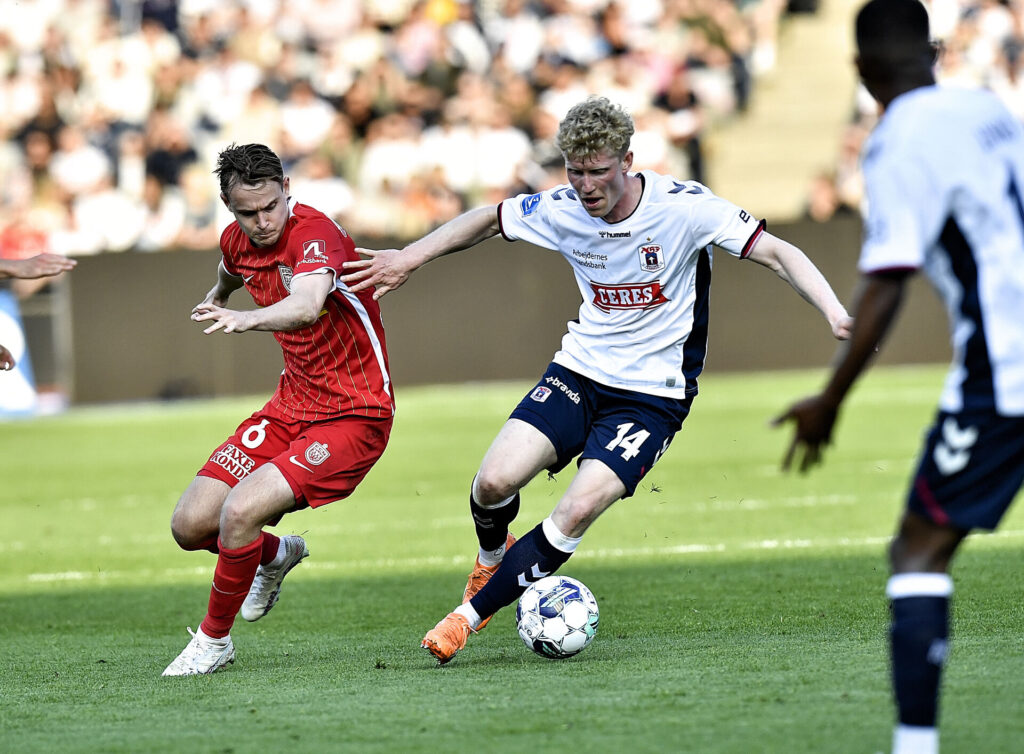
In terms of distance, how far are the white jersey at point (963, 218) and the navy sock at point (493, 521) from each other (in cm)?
302

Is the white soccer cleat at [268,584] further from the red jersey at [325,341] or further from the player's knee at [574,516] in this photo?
the player's knee at [574,516]

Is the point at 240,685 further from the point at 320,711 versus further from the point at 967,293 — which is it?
the point at 967,293

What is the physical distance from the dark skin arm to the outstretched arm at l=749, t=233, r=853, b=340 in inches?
75.1

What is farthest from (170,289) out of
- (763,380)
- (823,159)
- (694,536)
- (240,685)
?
(240,685)

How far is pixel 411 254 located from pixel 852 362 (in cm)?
288

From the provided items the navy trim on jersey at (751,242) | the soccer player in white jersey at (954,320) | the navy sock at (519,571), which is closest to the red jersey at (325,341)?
the navy sock at (519,571)

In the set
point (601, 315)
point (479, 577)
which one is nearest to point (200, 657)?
point (479, 577)

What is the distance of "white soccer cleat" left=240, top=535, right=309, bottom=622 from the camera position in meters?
7.01

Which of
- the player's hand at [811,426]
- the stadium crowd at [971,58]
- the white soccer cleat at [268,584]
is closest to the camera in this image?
the player's hand at [811,426]

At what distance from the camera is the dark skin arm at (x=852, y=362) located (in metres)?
3.85

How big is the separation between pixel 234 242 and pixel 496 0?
606 inches

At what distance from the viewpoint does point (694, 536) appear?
9641mm

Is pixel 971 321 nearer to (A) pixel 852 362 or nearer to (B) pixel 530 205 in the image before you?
(A) pixel 852 362

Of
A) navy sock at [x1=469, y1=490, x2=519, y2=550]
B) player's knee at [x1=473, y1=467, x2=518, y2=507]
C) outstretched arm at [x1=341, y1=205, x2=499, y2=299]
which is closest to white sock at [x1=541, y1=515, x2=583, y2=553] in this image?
player's knee at [x1=473, y1=467, x2=518, y2=507]
